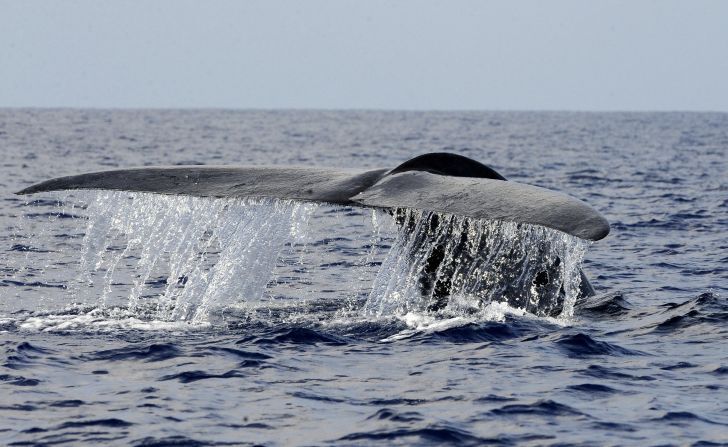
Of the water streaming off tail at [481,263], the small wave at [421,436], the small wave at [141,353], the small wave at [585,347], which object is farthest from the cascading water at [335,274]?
the small wave at [421,436]

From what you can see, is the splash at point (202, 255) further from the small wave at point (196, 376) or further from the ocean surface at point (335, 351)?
the small wave at point (196, 376)

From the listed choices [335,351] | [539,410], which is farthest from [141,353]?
[539,410]

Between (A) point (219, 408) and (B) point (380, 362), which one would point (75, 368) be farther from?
(B) point (380, 362)

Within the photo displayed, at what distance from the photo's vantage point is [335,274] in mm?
13242

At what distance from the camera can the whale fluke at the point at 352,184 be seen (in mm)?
7004

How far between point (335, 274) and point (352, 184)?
5508 millimetres

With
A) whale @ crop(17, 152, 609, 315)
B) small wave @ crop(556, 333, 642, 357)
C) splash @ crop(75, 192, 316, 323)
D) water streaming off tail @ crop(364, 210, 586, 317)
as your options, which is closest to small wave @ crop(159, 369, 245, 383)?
splash @ crop(75, 192, 316, 323)

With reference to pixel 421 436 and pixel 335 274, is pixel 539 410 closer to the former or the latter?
pixel 421 436

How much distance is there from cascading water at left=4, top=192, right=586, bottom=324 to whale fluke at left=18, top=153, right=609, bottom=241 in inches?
4.2

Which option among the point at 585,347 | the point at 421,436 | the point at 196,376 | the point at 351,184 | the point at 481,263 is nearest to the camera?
the point at 421,436

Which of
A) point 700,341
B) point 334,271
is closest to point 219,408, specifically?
point 700,341

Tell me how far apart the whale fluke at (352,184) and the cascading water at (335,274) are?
107 mm

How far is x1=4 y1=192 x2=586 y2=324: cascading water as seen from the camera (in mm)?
8555

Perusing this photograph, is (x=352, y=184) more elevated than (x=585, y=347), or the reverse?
(x=352, y=184)
